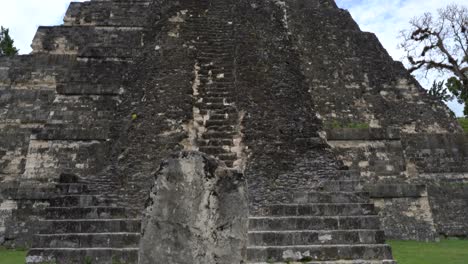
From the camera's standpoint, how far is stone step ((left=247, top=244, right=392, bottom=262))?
6.23m

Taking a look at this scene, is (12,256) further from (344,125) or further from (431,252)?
(344,125)

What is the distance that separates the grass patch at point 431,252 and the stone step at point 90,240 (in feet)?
12.1

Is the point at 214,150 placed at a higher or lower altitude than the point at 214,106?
lower

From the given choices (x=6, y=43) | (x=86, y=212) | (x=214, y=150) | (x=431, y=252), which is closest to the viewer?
(x=86, y=212)

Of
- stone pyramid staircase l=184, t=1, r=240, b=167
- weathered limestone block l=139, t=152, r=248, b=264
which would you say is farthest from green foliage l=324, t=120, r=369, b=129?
weathered limestone block l=139, t=152, r=248, b=264

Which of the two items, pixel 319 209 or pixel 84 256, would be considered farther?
pixel 319 209

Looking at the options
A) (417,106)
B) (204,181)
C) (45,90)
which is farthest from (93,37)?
(204,181)

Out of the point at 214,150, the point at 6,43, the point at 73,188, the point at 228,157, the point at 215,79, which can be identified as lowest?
the point at 73,188

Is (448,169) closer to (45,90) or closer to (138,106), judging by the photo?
(138,106)

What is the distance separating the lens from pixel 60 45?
12039 millimetres

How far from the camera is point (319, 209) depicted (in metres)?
7.00

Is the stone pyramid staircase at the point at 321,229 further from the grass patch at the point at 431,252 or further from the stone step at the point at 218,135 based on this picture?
the stone step at the point at 218,135

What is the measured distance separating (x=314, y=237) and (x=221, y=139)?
95.6 inches

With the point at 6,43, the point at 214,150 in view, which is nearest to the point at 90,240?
the point at 214,150
